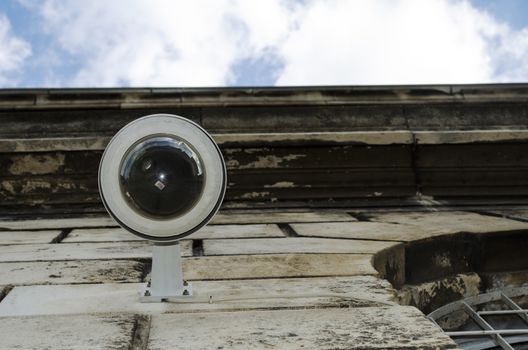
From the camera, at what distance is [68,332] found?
1.25m

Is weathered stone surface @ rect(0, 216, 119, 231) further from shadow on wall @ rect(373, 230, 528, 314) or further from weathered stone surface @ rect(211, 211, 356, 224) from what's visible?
shadow on wall @ rect(373, 230, 528, 314)

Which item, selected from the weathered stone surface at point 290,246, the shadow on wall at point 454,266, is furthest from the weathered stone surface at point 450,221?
the weathered stone surface at point 290,246

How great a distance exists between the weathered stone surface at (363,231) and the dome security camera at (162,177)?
43.2 inches

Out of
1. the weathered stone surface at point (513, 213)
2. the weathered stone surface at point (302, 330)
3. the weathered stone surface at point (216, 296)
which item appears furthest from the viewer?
the weathered stone surface at point (513, 213)

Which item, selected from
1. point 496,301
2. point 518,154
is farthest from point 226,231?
point 518,154

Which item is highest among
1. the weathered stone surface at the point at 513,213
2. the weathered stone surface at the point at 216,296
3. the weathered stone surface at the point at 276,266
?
the weathered stone surface at the point at 513,213

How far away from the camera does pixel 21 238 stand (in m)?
2.46

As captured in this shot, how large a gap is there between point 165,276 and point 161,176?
1.02ft

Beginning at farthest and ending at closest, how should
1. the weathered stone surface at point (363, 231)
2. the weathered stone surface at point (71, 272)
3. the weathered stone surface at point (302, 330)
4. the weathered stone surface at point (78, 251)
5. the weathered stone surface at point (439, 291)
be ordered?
1. the weathered stone surface at point (363, 231)
2. the weathered stone surface at point (439, 291)
3. the weathered stone surface at point (78, 251)
4. the weathered stone surface at point (71, 272)
5. the weathered stone surface at point (302, 330)

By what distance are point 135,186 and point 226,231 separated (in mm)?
1268

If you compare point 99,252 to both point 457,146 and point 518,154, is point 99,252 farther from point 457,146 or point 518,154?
point 518,154

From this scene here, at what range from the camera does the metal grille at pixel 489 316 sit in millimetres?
2021

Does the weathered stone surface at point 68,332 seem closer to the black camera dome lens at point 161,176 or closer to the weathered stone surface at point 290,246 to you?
the black camera dome lens at point 161,176

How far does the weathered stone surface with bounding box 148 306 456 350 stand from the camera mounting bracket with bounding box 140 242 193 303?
0.12 m
